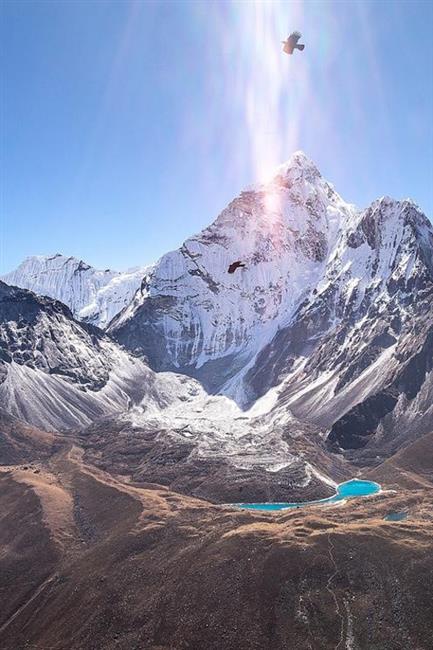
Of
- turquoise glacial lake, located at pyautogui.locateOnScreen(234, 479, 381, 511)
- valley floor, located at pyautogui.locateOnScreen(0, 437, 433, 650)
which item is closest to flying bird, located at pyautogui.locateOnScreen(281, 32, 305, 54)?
valley floor, located at pyautogui.locateOnScreen(0, 437, 433, 650)

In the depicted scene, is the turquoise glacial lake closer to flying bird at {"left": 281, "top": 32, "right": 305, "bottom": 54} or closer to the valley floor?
the valley floor

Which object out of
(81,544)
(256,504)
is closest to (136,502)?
(81,544)

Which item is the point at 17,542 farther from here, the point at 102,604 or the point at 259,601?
the point at 259,601

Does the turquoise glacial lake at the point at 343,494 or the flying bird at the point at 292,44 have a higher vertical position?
the flying bird at the point at 292,44

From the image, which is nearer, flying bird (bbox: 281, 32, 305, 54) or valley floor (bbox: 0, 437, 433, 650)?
flying bird (bbox: 281, 32, 305, 54)

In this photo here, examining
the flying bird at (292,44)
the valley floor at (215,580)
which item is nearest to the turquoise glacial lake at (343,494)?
the valley floor at (215,580)

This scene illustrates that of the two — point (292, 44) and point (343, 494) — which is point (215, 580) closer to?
point (292, 44)

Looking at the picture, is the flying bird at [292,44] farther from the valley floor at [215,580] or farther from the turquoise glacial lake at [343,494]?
the turquoise glacial lake at [343,494]

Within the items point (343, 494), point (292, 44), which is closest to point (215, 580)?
point (292, 44)

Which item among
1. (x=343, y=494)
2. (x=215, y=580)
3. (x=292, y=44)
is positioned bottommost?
(x=215, y=580)

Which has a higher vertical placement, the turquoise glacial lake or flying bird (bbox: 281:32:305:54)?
flying bird (bbox: 281:32:305:54)
